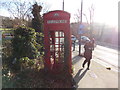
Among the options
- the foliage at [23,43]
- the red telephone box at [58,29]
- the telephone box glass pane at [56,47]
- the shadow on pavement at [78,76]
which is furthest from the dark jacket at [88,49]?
the foliage at [23,43]

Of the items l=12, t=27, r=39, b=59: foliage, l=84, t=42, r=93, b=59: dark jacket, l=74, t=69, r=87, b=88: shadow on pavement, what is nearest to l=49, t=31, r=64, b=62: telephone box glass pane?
l=12, t=27, r=39, b=59: foliage

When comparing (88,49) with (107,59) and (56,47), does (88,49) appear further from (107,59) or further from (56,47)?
(107,59)

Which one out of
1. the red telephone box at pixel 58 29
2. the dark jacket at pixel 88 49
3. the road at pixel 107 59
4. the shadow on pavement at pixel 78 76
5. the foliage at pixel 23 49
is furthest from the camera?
the road at pixel 107 59

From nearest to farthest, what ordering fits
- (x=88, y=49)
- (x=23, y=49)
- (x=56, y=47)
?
(x=23, y=49) → (x=56, y=47) → (x=88, y=49)

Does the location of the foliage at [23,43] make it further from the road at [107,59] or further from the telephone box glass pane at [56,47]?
the road at [107,59]

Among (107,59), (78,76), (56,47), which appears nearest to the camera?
(78,76)

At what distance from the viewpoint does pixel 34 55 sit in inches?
198

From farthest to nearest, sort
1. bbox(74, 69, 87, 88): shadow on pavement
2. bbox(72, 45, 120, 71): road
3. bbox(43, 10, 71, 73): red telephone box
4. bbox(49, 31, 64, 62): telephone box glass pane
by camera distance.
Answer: bbox(72, 45, 120, 71): road < bbox(49, 31, 64, 62): telephone box glass pane < bbox(74, 69, 87, 88): shadow on pavement < bbox(43, 10, 71, 73): red telephone box

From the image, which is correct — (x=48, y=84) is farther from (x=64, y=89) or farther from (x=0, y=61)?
(x=0, y=61)

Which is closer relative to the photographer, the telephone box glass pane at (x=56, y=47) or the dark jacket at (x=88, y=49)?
the telephone box glass pane at (x=56, y=47)

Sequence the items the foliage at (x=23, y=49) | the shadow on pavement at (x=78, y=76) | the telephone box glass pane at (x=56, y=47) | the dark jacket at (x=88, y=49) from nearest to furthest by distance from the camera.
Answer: the shadow on pavement at (x=78, y=76) < the foliage at (x=23, y=49) < the telephone box glass pane at (x=56, y=47) < the dark jacket at (x=88, y=49)

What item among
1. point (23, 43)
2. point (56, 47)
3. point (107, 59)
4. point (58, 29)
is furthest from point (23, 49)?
point (107, 59)

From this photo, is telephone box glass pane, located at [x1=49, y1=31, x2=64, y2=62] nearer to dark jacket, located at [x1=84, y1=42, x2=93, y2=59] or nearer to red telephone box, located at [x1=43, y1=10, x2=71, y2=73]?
red telephone box, located at [x1=43, y1=10, x2=71, y2=73]

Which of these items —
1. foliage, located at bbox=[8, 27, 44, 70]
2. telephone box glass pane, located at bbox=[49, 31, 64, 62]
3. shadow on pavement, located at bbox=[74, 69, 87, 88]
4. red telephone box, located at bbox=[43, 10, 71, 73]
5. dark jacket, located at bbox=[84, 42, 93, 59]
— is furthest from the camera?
dark jacket, located at bbox=[84, 42, 93, 59]
